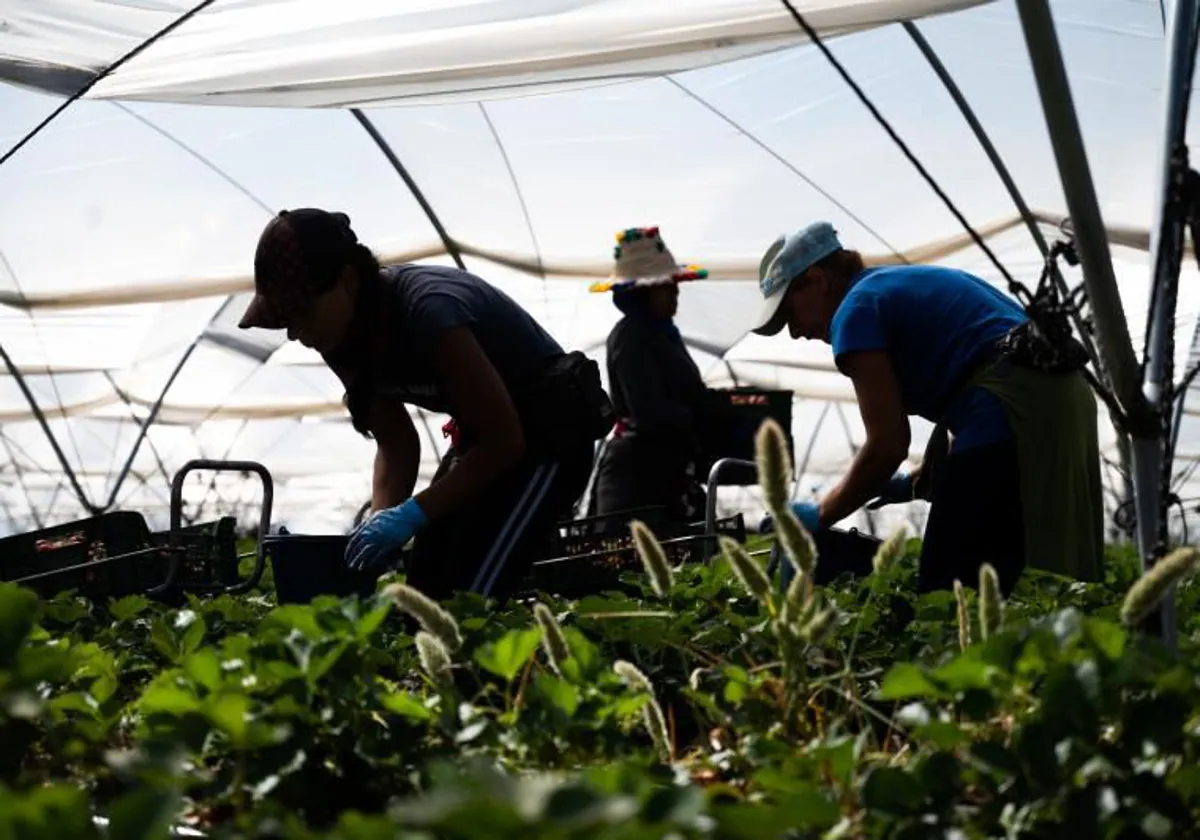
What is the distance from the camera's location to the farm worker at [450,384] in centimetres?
327

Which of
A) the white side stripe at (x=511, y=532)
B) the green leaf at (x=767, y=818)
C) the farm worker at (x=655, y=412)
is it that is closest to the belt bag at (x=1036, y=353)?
the white side stripe at (x=511, y=532)

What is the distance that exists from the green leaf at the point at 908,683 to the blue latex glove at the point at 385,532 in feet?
6.62

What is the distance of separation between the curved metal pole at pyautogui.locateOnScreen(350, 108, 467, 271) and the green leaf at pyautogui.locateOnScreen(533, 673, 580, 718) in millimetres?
9761

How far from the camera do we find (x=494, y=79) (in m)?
7.38

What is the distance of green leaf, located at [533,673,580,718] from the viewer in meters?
1.71

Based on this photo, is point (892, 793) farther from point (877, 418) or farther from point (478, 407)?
point (877, 418)

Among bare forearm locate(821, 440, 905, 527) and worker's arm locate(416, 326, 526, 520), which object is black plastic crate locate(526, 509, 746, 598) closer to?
bare forearm locate(821, 440, 905, 527)

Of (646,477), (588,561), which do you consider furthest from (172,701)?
(646,477)

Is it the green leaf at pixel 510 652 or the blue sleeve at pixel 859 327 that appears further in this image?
the blue sleeve at pixel 859 327

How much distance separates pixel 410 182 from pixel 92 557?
7.69m

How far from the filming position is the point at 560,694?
1.72 m

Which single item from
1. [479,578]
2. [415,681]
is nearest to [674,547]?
[479,578]

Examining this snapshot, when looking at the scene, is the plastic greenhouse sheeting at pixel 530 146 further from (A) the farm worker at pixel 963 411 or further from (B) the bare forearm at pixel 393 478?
(B) the bare forearm at pixel 393 478

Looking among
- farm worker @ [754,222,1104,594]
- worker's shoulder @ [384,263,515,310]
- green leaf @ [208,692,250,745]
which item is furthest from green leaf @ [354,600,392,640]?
farm worker @ [754,222,1104,594]
